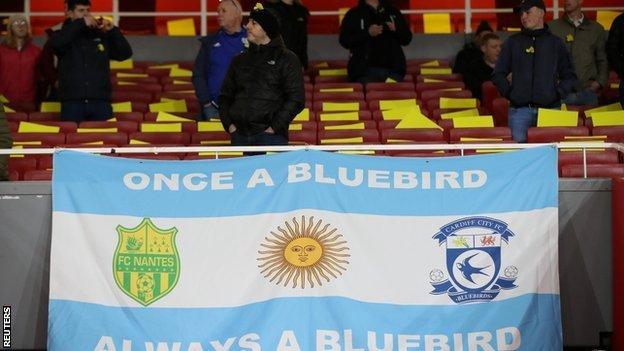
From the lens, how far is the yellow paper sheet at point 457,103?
12695 mm

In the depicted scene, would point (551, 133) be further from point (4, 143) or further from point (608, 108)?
point (4, 143)

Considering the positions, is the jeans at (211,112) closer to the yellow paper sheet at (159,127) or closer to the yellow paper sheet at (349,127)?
the yellow paper sheet at (159,127)

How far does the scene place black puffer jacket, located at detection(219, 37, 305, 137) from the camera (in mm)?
9594

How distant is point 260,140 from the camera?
9.62 m

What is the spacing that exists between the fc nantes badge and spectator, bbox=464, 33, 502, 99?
6142 millimetres

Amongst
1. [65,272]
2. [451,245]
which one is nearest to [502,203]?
[451,245]

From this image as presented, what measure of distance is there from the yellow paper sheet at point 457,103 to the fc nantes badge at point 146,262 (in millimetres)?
4896

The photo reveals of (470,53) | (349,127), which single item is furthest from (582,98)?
(349,127)

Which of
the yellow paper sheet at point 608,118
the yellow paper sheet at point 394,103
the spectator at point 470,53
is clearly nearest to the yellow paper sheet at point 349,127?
the yellow paper sheet at point 394,103

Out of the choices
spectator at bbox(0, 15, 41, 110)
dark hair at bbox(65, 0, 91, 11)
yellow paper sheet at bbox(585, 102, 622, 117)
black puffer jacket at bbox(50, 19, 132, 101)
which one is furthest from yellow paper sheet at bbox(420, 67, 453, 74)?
spectator at bbox(0, 15, 41, 110)

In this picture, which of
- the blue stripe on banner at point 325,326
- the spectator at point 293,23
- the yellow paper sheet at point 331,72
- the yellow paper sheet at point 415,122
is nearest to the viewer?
the blue stripe on banner at point 325,326

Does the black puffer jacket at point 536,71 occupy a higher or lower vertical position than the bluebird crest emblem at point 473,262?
higher

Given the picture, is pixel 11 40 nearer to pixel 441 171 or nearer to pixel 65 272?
pixel 65 272

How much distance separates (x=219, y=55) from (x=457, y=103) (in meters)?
2.58
